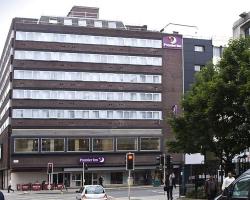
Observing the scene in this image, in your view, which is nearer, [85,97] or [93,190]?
[93,190]

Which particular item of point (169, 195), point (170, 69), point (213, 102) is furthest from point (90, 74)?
point (213, 102)

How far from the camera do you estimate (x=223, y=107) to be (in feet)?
105

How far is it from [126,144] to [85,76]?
11.4 m

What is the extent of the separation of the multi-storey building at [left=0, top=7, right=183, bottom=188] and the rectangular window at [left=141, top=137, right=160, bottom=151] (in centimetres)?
15

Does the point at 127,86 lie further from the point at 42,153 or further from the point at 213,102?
the point at 213,102

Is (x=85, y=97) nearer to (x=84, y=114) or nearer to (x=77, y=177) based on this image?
(x=84, y=114)

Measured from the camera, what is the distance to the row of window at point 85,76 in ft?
254

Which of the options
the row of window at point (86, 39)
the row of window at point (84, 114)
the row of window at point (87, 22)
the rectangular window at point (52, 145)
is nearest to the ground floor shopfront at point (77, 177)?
the rectangular window at point (52, 145)

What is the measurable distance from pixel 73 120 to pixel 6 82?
13.7 meters

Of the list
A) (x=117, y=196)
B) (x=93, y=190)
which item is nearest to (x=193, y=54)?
(x=117, y=196)

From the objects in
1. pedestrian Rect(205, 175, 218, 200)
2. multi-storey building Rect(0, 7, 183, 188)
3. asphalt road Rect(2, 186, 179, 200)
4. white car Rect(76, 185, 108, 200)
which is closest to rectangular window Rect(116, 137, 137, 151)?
multi-storey building Rect(0, 7, 183, 188)

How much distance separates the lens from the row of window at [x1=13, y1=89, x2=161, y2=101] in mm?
77000

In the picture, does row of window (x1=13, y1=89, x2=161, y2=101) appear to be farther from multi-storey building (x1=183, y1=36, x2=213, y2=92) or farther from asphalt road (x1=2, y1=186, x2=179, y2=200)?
asphalt road (x1=2, y1=186, x2=179, y2=200)

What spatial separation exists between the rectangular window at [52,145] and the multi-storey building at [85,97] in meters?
0.14
